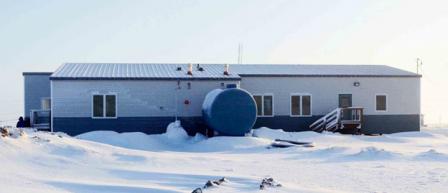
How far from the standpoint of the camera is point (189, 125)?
1008 inches

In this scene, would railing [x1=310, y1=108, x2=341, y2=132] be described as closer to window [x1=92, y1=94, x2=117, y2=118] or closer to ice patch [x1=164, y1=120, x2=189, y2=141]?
ice patch [x1=164, y1=120, x2=189, y2=141]

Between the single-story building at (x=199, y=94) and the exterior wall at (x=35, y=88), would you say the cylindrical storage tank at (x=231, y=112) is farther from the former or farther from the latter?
the exterior wall at (x=35, y=88)

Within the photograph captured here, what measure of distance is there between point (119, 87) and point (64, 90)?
2.21 meters

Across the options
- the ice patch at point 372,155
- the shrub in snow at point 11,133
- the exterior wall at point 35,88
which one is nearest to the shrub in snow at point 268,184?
the shrub in snow at point 11,133

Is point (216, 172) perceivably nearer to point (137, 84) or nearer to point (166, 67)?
point (137, 84)

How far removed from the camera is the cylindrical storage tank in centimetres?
2352

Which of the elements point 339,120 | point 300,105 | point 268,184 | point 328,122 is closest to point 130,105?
point 300,105

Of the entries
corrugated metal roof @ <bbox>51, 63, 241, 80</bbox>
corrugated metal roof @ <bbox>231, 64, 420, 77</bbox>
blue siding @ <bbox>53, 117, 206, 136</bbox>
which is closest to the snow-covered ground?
blue siding @ <bbox>53, 117, 206, 136</bbox>

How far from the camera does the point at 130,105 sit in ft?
82.2

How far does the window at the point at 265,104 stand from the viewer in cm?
2711

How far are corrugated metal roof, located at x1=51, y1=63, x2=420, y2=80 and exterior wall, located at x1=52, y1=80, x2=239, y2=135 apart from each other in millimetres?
337

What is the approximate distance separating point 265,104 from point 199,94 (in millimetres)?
3284

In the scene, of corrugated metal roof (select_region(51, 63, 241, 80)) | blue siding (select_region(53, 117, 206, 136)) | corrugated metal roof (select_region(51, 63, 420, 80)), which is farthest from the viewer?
corrugated metal roof (select_region(51, 63, 420, 80))

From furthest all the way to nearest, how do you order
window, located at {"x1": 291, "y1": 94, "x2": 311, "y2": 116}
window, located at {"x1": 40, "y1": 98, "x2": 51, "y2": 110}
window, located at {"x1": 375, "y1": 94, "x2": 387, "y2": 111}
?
1. window, located at {"x1": 375, "y1": 94, "x2": 387, "y2": 111}
2. window, located at {"x1": 40, "y1": 98, "x2": 51, "y2": 110}
3. window, located at {"x1": 291, "y1": 94, "x2": 311, "y2": 116}
